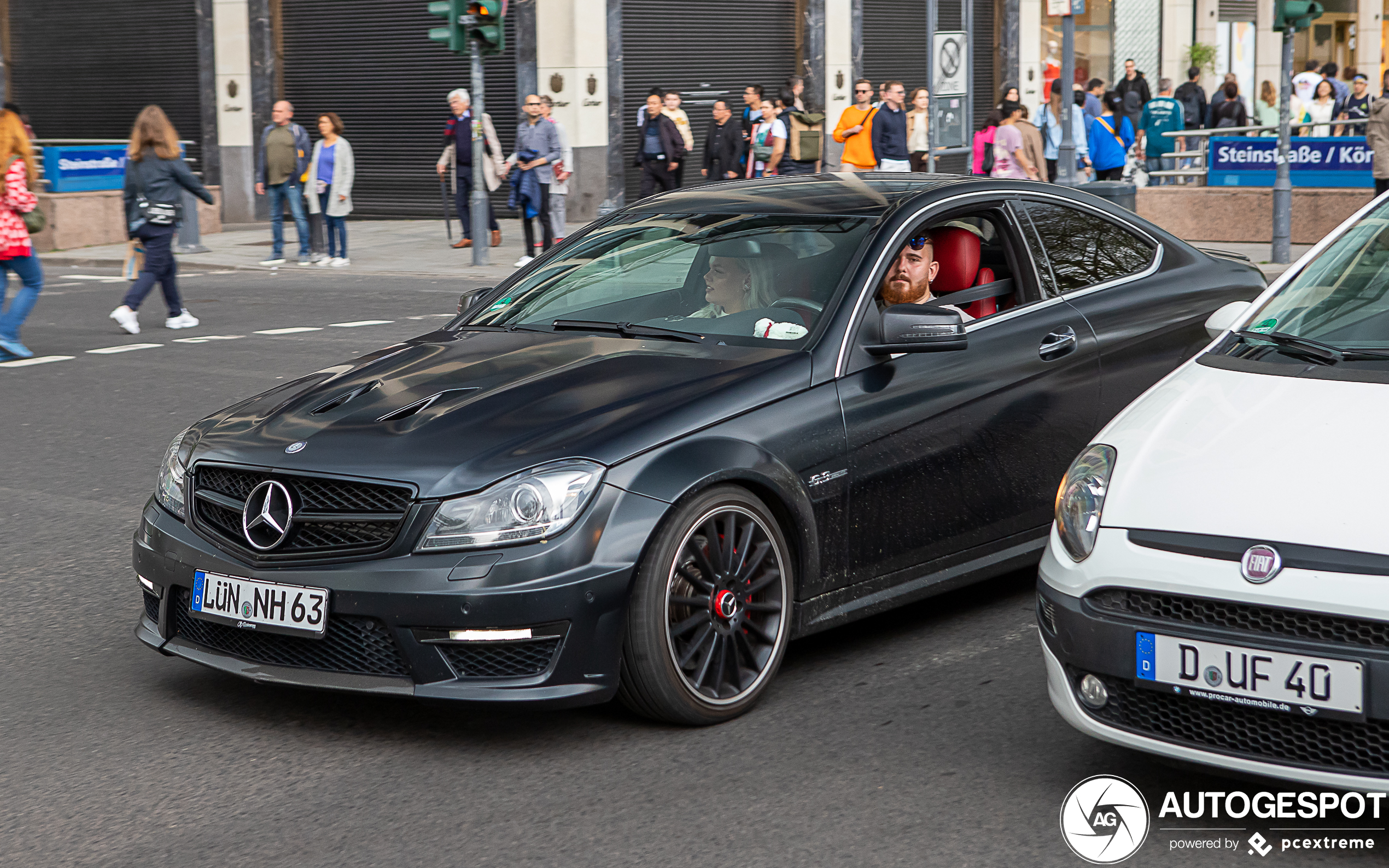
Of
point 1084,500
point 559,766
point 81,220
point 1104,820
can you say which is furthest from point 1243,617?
point 81,220

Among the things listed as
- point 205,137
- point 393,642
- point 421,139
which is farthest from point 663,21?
point 393,642

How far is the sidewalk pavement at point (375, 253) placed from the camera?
2022 cm

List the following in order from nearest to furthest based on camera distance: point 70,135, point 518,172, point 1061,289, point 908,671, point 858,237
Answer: point 908,671, point 858,237, point 1061,289, point 518,172, point 70,135

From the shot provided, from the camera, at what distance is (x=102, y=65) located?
30.5 meters

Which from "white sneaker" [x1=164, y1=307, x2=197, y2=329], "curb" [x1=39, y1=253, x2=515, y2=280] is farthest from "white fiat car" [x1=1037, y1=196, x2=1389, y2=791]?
"curb" [x1=39, y1=253, x2=515, y2=280]

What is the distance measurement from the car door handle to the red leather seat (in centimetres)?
21

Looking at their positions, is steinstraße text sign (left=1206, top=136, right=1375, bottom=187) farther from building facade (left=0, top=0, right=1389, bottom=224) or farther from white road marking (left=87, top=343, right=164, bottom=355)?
white road marking (left=87, top=343, right=164, bottom=355)

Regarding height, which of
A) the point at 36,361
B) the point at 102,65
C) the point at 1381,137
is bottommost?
the point at 36,361

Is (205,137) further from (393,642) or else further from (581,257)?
(393,642)

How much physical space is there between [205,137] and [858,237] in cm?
2583

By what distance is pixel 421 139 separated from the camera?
1093 inches

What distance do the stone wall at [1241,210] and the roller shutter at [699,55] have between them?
884cm

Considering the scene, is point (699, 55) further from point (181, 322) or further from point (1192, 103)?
point (181, 322)

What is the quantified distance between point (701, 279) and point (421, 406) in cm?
122
